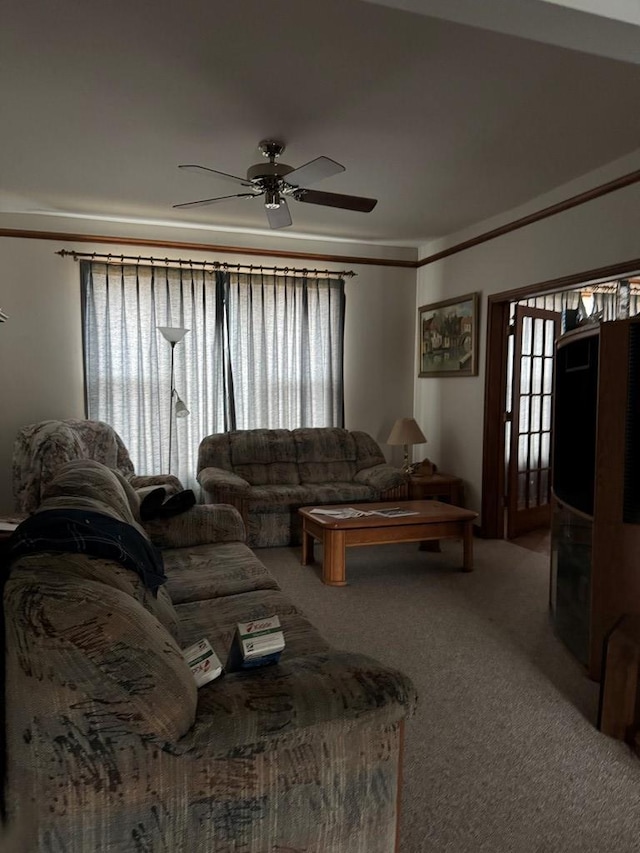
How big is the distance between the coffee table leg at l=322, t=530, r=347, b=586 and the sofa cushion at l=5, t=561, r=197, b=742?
2571mm

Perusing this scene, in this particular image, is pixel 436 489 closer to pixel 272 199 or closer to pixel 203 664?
pixel 272 199

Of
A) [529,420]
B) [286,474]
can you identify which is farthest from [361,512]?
[529,420]

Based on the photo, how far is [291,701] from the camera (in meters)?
1.29

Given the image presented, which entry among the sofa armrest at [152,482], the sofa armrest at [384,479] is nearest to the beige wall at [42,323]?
the sofa armrest at [152,482]

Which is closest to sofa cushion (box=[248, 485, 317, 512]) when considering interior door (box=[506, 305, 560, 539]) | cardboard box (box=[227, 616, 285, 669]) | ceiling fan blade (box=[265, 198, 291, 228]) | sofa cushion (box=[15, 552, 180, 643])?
interior door (box=[506, 305, 560, 539])

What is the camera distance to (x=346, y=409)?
5.88 m

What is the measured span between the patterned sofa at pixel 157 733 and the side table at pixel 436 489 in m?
3.63

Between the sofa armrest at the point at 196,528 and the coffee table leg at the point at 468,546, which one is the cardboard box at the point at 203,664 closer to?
the sofa armrest at the point at 196,528

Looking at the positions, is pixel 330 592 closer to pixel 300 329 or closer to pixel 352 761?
pixel 352 761

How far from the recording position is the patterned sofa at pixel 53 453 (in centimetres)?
365

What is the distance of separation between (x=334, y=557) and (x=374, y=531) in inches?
12.6

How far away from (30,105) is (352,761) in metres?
3.33

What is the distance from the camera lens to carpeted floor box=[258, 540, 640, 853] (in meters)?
1.73

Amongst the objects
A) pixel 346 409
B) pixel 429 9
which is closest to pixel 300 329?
pixel 346 409
